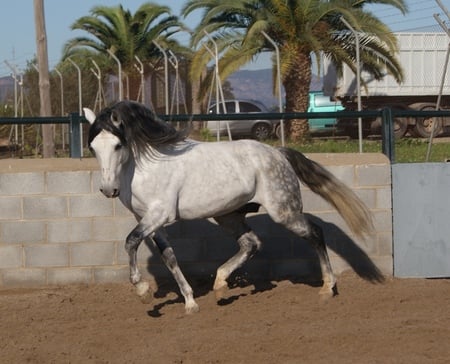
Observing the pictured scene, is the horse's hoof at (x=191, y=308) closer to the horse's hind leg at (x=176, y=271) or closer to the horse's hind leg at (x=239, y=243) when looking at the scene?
the horse's hind leg at (x=176, y=271)

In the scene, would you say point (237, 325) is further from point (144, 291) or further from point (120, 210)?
point (120, 210)

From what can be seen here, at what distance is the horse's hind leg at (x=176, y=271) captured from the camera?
24.2 ft

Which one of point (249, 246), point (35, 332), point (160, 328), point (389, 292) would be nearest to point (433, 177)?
point (389, 292)

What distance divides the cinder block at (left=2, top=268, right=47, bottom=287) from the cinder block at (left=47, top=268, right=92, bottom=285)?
7cm

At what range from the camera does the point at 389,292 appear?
827 centimetres

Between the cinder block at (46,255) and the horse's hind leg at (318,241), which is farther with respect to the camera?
the cinder block at (46,255)

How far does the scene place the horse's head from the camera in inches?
271

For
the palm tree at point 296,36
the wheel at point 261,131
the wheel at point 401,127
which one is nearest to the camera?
the palm tree at point 296,36

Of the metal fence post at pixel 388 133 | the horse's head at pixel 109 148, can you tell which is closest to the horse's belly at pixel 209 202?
the horse's head at pixel 109 148

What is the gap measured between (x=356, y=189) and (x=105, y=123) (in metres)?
2.79

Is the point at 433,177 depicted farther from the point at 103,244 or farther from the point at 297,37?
the point at 297,37

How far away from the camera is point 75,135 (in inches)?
339

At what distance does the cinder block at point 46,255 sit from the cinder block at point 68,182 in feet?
1.58

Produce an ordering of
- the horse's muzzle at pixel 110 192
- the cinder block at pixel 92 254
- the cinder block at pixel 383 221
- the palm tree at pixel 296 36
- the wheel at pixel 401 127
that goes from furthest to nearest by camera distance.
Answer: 1. the wheel at pixel 401 127
2. the palm tree at pixel 296 36
3. the cinder block at pixel 383 221
4. the cinder block at pixel 92 254
5. the horse's muzzle at pixel 110 192
